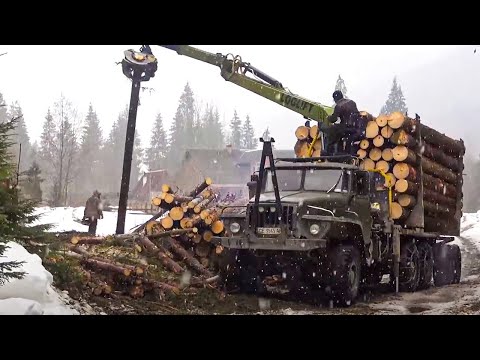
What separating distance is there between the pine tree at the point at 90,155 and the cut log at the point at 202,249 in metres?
2.94

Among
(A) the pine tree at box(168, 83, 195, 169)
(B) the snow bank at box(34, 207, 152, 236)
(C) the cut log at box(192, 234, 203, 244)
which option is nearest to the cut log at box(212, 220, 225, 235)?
(C) the cut log at box(192, 234, 203, 244)

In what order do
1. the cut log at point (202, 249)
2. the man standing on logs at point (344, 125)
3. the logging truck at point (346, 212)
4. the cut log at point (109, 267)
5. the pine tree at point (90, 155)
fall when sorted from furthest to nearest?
1. the pine tree at point (90, 155)
2. the man standing on logs at point (344, 125)
3. the cut log at point (202, 249)
4. the logging truck at point (346, 212)
5. the cut log at point (109, 267)

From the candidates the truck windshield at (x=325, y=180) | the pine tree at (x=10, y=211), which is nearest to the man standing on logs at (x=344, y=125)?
the truck windshield at (x=325, y=180)

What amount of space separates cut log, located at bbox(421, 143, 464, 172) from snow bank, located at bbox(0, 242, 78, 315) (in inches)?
309

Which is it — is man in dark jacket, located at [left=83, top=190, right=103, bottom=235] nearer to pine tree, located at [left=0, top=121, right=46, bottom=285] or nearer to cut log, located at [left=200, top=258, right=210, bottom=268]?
cut log, located at [left=200, top=258, right=210, bottom=268]

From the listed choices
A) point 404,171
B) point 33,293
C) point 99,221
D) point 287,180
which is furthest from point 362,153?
point 33,293

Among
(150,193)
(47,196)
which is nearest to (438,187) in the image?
(150,193)

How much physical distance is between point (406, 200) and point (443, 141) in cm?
239

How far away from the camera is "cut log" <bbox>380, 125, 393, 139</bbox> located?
11148 mm

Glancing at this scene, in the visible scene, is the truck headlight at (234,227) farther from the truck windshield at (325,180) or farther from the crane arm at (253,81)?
the crane arm at (253,81)

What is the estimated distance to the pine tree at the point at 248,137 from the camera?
1194 centimetres
